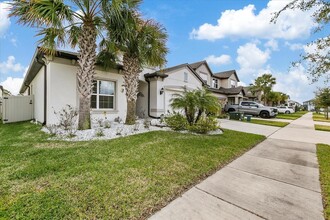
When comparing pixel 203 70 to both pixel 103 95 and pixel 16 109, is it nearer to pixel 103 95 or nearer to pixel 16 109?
pixel 103 95

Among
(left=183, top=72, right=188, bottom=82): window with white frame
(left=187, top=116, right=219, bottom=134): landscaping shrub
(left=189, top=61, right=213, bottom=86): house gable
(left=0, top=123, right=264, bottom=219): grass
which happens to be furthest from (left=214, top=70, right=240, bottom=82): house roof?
(left=0, top=123, right=264, bottom=219): grass

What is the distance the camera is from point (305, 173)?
13.6 feet

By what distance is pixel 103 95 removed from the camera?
10.5 m

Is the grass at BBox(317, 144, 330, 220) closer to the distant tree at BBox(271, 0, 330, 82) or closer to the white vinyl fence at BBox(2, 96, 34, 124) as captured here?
the distant tree at BBox(271, 0, 330, 82)

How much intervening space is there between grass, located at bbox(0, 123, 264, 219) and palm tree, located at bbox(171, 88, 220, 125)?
2853mm

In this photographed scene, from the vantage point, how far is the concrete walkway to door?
258 cm

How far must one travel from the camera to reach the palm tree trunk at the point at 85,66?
727 cm

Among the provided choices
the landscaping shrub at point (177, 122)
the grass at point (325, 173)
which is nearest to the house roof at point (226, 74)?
the landscaping shrub at point (177, 122)

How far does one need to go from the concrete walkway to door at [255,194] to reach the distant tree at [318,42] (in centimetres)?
368

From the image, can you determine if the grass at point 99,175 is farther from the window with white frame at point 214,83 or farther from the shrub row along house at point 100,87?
the window with white frame at point 214,83

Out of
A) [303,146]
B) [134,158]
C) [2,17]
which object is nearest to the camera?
[134,158]

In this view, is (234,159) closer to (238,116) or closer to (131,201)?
(131,201)

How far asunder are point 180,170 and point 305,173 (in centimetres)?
314

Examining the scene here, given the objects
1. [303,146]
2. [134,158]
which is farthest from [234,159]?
[303,146]
